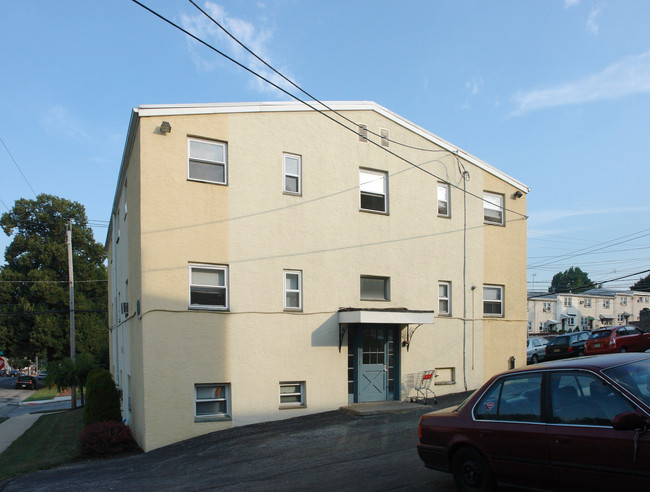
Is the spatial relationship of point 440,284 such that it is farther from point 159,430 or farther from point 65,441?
point 65,441

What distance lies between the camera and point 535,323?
2640 inches

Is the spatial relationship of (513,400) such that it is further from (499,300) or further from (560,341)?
(560,341)

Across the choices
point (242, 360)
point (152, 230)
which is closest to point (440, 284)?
point (242, 360)

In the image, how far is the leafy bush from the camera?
13516mm

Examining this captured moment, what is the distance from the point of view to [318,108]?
14.6 metres

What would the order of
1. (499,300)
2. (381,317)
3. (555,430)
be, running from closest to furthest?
1. (555,430)
2. (381,317)
3. (499,300)

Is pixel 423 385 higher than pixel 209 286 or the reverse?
the reverse

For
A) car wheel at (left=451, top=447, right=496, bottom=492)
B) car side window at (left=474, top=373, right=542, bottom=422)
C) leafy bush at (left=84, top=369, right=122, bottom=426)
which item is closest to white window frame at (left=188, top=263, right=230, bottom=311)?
leafy bush at (left=84, top=369, right=122, bottom=426)

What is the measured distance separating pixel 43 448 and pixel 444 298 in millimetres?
12133

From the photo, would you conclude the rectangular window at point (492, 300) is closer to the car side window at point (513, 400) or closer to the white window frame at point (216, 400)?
the white window frame at point (216, 400)

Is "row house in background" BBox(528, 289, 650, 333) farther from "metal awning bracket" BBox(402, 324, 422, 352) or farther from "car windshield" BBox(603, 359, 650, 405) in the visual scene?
"car windshield" BBox(603, 359, 650, 405)

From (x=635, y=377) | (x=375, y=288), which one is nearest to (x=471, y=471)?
(x=635, y=377)

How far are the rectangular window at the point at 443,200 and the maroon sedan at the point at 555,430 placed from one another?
34.9 ft

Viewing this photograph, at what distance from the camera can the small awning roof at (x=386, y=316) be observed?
13406mm
